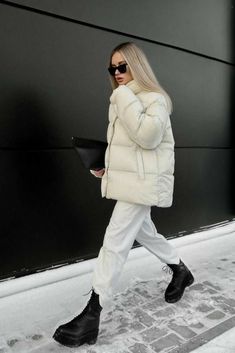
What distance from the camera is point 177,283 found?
270 centimetres

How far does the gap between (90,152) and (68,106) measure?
0.84 m

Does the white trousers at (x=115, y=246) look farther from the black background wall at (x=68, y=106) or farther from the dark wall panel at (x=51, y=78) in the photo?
the dark wall panel at (x=51, y=78)

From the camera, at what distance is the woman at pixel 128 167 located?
2068mm

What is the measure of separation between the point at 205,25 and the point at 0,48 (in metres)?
2.59

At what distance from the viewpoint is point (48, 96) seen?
9.33 ft

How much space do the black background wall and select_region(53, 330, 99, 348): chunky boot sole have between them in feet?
2.65

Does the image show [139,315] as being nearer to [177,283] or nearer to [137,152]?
[177,283]

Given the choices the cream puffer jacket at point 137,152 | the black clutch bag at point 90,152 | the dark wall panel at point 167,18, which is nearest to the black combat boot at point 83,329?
the cream puffer jacket at point 137,152

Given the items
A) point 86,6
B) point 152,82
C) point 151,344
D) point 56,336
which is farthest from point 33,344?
point 86,6

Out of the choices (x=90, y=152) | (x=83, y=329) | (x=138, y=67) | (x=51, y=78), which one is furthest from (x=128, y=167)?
(x=51, y=78)

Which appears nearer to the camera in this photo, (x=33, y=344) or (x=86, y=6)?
(x=33, y=344)

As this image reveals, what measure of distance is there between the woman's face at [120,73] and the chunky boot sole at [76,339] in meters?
1.51

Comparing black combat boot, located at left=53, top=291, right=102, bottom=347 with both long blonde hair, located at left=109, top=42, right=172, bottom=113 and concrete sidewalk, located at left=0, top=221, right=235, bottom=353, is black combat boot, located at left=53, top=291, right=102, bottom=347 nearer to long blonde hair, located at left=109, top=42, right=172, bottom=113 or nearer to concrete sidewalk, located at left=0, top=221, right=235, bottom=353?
concrete sidewalk, located at left=0, top=221, right=235, bottom=353

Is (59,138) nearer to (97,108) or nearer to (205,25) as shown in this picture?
(97,108)
